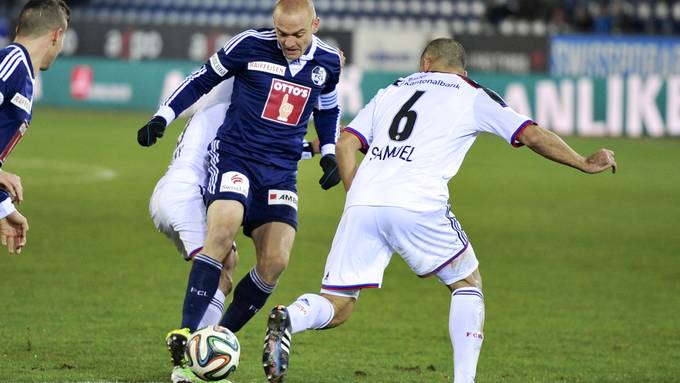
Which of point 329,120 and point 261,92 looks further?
point 329,120

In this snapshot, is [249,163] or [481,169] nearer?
[249,163]

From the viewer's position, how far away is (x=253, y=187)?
6.71m

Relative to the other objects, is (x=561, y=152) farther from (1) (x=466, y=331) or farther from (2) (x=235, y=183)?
(2) (x=235, y=183)

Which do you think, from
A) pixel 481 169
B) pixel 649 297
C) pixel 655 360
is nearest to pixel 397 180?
pixel 655 360

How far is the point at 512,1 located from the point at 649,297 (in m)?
20.6

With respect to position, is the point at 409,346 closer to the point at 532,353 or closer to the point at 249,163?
the point at 532,353

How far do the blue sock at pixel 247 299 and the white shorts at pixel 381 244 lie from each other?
76 centimetres

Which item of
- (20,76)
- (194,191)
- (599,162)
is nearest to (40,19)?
(20,76)

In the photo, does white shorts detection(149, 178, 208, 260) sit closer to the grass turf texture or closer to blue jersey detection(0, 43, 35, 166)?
the grass turf texture

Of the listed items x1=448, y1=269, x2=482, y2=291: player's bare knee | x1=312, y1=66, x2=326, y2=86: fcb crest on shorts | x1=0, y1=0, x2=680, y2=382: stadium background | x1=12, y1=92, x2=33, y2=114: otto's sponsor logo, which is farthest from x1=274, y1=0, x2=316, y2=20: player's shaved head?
x1=0, y1=0, x2=680, y2=382: stadium background

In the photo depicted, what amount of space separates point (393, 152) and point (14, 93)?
194 cm

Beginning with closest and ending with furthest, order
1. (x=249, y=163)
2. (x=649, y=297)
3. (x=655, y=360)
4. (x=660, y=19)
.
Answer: (x=249, y=163), (x=655, y=360), (x=649, y=297), (x=660, y=19)

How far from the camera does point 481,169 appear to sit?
65.3 ft

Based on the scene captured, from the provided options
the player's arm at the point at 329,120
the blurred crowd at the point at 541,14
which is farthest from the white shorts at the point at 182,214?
the blurred crowd at the point at 541,14
